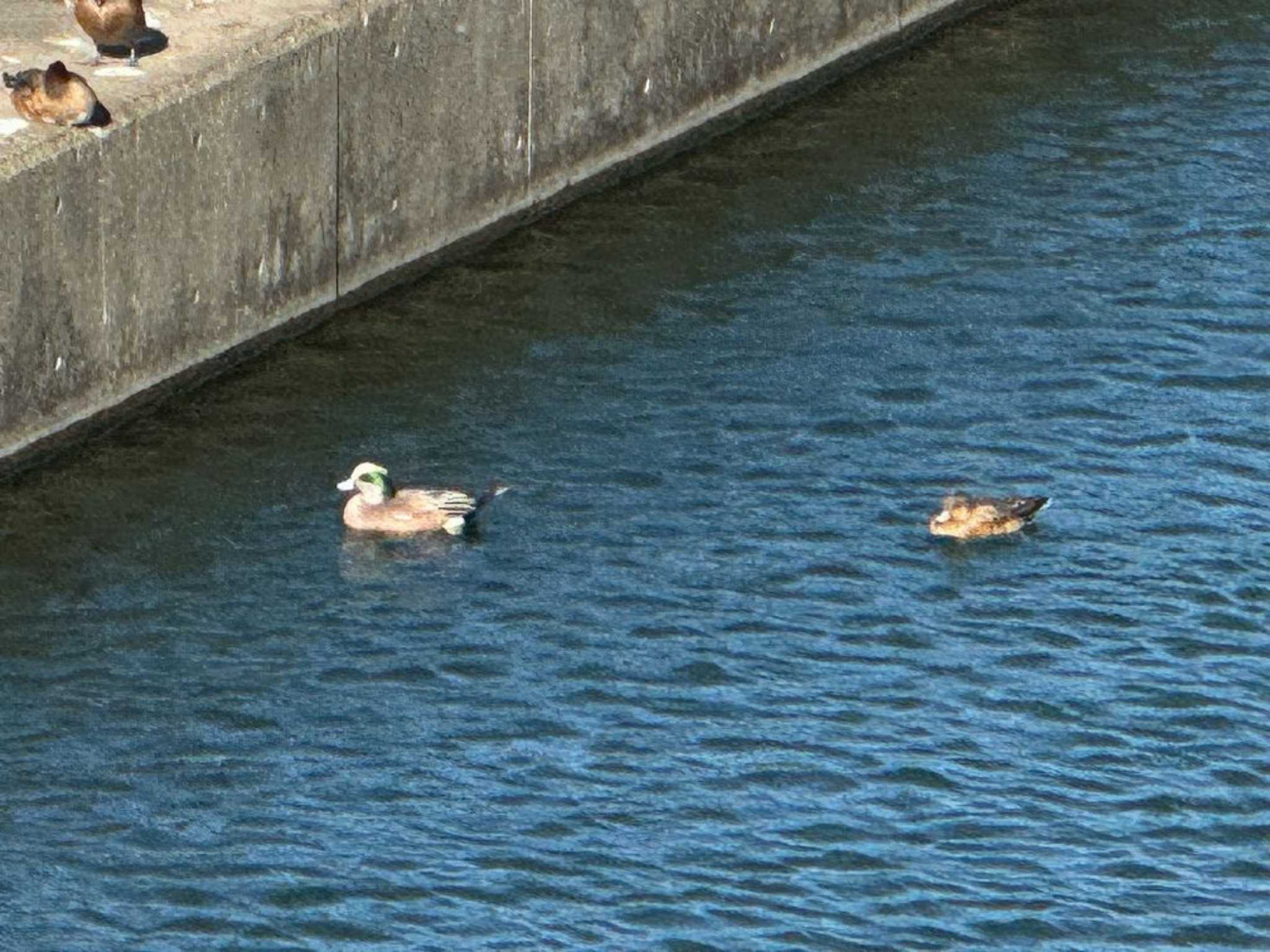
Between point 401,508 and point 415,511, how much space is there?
0.12 m

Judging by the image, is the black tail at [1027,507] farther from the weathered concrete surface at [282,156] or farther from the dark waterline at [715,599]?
the weathered concrete surface at [282,156]

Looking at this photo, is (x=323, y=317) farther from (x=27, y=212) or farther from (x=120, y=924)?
(x=120, y=924)

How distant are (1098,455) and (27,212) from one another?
6484mm

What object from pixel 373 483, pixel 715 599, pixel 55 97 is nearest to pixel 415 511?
pixel 373 483

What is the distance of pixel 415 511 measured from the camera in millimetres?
17469

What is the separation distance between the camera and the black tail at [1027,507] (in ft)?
56.5

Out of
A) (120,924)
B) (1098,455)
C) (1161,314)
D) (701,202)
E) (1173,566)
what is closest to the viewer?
(120,924)

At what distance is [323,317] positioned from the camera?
67.5 feet

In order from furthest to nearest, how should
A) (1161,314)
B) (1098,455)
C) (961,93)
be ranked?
(961,93) < (1161,314) < (1098,455)

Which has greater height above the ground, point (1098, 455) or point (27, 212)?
point (27, 212)

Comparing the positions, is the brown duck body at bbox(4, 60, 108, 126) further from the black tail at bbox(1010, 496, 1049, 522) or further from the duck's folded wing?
the black tail at bbox(1010, 496, 1049, 522)

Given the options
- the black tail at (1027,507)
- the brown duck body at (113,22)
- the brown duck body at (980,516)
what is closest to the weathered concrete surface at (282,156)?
the brown duck body at (113,22)

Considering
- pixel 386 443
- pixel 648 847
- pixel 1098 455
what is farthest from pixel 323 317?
pixel 648 847

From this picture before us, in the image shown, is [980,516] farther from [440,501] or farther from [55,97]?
[55,97]
